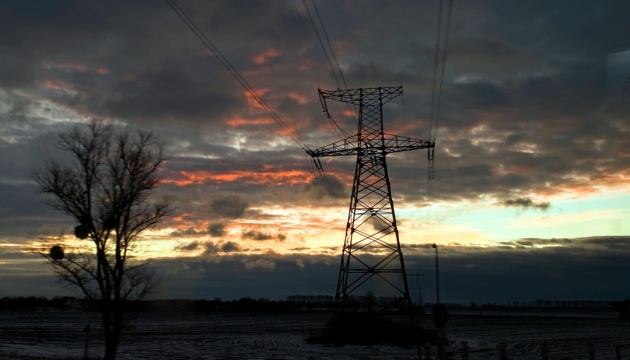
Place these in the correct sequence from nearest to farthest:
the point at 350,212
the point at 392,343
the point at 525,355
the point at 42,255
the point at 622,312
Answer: the point at 622,312, the point at 42,255, the point at 350,212, the point at 525,355, the point at 392,343

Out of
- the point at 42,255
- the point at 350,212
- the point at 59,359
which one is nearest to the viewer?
the point at 42,255

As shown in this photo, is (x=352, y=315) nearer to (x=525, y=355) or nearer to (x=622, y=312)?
(x=525, y=355)

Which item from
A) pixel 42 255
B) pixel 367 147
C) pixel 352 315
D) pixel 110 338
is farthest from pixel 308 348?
pixel 42 255

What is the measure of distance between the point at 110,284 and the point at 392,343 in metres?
25.6

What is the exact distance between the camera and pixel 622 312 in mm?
23031

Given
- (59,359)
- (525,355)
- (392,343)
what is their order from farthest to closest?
(392,343), (525,355), (59,359)

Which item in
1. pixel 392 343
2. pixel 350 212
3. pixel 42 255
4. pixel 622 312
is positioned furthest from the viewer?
pixel 392 343

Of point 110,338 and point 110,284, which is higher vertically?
point 110,284

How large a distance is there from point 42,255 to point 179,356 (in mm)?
16139

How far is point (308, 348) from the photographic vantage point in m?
47.6

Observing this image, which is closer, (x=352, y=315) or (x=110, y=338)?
(x=110, y=338)

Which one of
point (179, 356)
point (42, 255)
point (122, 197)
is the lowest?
point (179, 356)

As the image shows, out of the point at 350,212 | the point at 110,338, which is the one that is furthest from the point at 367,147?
the point at 110,338

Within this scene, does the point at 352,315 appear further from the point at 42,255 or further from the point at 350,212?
the point at 42,255
